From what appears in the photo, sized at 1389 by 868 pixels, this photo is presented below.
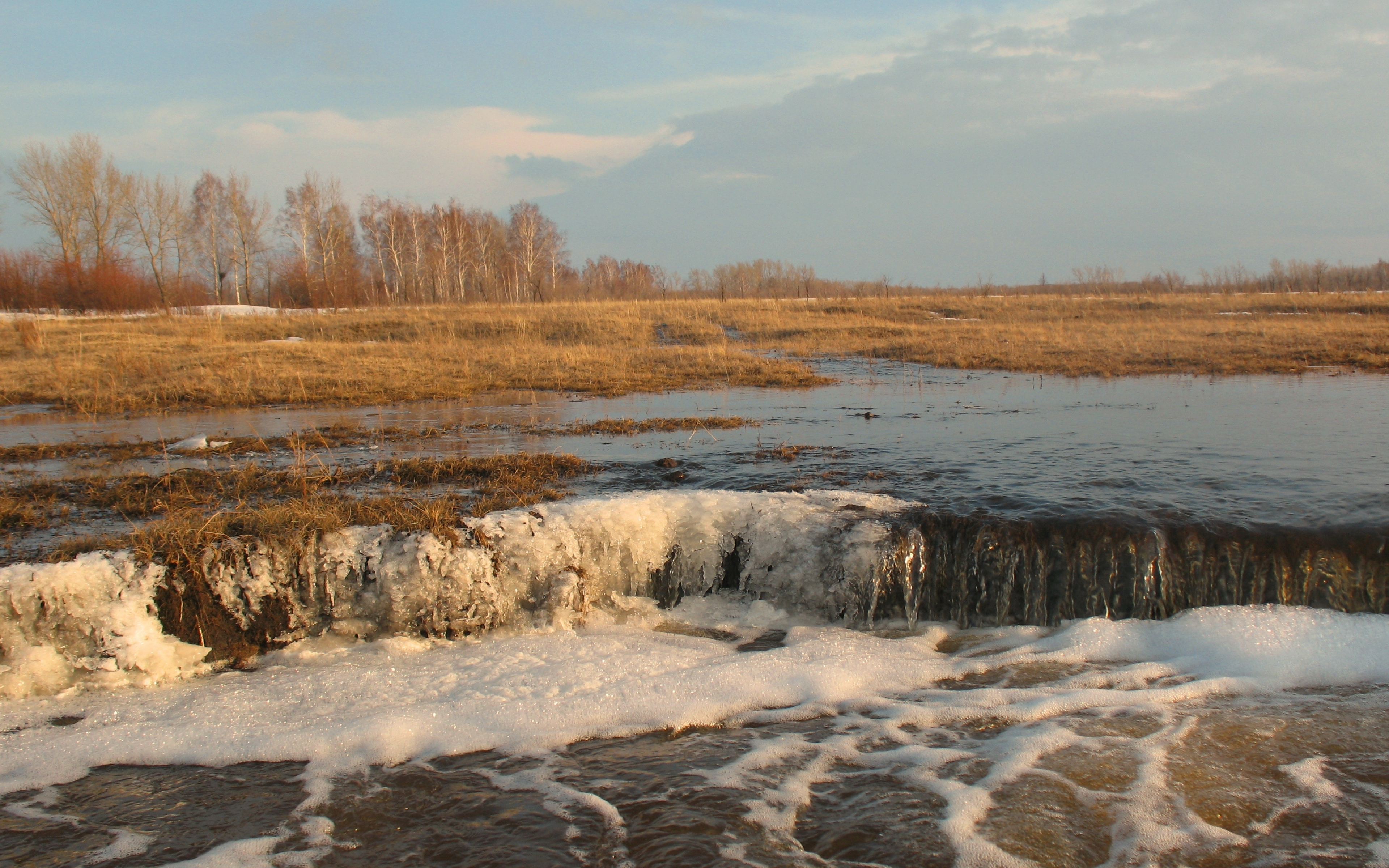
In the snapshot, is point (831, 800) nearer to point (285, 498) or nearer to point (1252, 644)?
point (1252, 644)

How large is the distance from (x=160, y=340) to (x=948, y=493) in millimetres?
22173

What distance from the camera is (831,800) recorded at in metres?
3.90

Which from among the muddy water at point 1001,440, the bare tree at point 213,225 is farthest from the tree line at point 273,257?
the muddy water at point 1001,440

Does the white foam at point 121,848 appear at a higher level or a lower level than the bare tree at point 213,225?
lower

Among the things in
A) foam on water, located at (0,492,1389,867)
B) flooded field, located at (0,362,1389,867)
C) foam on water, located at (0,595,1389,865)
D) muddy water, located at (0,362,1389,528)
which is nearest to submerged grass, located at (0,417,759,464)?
muddy water, located at (0,362,1389,528)

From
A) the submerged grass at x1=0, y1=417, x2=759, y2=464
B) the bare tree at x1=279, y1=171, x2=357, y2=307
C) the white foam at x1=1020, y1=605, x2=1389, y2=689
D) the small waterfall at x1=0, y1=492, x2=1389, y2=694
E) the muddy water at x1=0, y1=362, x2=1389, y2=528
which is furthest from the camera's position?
the bare tree at x1=279, y1=171, x2=357, y2=307

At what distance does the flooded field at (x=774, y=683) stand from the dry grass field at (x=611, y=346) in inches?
313

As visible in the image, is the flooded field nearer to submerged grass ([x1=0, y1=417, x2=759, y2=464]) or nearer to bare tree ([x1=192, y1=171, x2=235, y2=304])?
submerged grass ([x1=0, y1=417, x2=759, y2=464])

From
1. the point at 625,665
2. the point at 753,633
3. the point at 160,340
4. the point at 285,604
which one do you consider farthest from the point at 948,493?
the point at 160,340

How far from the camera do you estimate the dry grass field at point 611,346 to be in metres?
16.0

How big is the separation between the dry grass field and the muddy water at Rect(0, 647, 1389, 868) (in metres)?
11.4

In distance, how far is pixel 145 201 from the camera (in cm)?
5138

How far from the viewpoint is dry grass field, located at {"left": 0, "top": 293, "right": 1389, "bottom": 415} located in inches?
630

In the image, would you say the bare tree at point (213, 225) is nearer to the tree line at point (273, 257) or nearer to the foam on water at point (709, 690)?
the tree line at point (273, 257)
